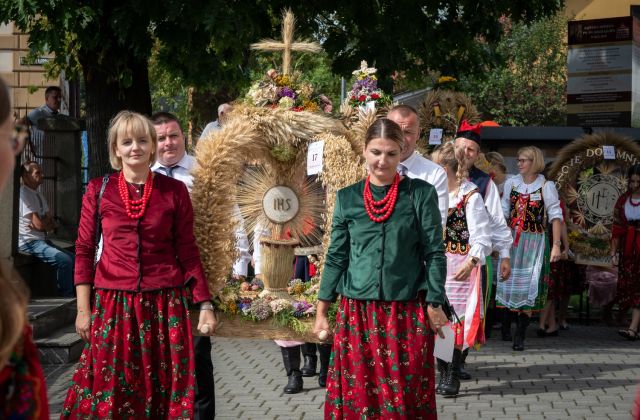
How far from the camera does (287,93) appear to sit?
6715mm

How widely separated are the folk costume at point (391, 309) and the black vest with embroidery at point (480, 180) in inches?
124

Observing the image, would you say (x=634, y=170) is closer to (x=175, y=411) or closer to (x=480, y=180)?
(x=480, y=180)

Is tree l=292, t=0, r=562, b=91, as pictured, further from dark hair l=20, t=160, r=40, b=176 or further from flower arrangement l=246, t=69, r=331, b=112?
flower arrangement l=246, t=69, r=331, b=112

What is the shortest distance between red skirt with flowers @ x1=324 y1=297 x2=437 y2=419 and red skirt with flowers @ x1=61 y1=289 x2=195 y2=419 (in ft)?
2.65

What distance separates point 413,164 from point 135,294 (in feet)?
6.62

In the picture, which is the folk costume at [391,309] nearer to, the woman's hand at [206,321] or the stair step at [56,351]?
the woman's hand at [206,321]

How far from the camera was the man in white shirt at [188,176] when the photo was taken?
6176 millimetres

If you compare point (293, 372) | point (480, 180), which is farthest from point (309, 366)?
point (480, 180)

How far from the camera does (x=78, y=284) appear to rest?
5578 mm

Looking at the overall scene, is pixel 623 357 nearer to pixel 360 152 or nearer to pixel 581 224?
pixel 581 224

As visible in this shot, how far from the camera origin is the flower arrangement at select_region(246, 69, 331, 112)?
6699mm

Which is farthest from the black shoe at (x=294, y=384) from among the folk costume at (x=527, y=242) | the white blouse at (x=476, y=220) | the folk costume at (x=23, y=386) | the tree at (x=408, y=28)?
the tree at (x=408, y=28)

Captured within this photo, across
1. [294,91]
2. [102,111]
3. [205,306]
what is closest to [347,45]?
[102,111]

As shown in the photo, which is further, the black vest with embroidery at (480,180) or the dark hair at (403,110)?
the black vest with embroidery at (480,180)
